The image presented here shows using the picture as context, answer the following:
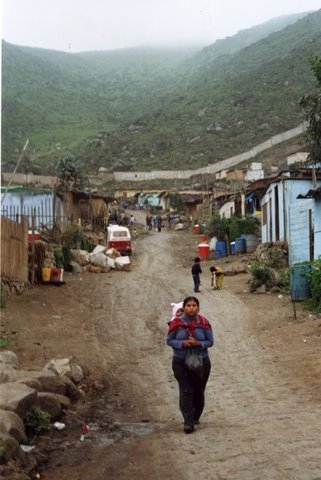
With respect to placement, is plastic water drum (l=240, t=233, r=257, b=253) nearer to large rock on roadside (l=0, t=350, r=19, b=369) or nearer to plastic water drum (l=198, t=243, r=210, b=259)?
plastic water drum (l=198, t=243, r=210, b=259)

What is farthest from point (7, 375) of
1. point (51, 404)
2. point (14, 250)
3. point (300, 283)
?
point (300, 283)

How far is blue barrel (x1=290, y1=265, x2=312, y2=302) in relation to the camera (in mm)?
15398

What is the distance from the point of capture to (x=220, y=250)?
29.7 m

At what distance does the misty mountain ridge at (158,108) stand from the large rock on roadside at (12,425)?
5468 cm

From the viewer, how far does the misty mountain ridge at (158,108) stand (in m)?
76.8

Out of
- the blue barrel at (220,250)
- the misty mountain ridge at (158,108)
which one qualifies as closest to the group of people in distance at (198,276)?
the blue barrel at (220,250)

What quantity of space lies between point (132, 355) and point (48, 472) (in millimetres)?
5783

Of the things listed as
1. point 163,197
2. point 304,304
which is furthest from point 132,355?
point 163,197

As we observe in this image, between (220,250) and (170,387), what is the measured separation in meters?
21.0

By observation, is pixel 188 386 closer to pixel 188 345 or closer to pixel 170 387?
A: pixel 188 345

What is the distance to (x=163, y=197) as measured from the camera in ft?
201

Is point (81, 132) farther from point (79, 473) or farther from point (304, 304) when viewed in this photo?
point (79, 473)

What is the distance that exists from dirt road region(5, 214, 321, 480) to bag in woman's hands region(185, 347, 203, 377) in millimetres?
574

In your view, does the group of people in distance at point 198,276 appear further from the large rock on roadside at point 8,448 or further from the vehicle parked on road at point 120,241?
the large rock on roadside at point 8,448
